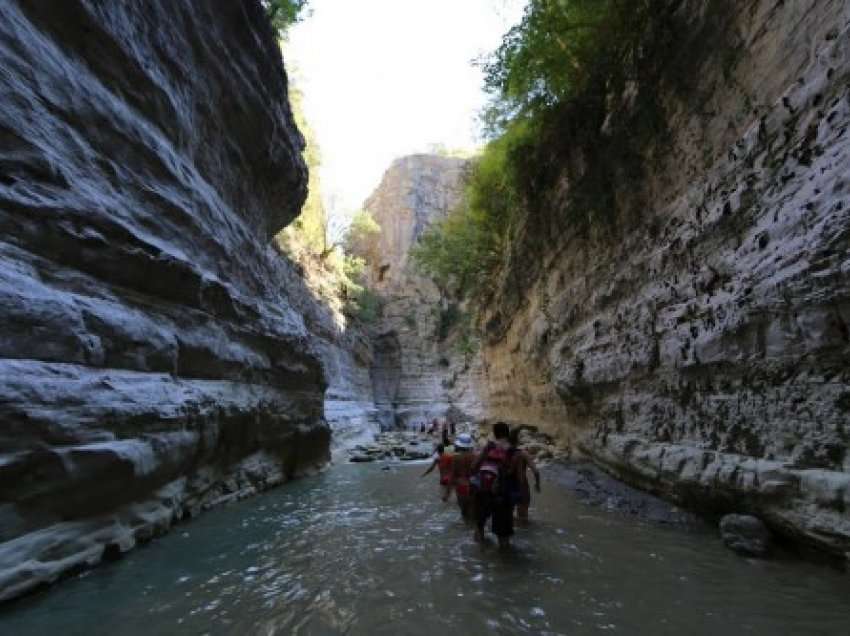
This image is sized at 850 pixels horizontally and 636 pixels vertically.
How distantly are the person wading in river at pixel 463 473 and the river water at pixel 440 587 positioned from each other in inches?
10.8

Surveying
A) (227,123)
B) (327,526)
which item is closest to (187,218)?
(227,123)

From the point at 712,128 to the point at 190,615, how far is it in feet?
24.4

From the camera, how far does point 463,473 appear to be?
22.3 ft

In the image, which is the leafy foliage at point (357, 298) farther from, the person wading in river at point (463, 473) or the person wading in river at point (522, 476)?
the person wading in river at point (522, 476)

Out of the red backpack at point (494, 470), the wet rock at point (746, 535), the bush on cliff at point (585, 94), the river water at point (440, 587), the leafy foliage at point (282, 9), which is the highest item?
the leafy foliage at point (282, 9)

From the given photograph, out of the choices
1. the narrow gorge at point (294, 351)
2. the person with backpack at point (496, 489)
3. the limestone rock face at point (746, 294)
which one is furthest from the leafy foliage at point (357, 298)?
the person with backpack at point (496, 489)

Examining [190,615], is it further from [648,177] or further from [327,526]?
[648,177]

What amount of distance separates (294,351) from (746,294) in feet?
29.5

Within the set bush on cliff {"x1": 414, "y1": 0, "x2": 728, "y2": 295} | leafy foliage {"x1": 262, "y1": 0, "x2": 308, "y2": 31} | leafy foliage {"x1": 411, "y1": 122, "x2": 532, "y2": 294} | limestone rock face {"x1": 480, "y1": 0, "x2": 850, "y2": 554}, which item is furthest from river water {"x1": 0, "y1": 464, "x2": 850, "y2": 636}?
leafy foliage {"x1": 262, "y1": 0, "x2": 308, "y2": 31}

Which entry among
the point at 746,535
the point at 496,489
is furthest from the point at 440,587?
the point at 746,535

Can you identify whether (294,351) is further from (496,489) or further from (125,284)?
(496,489)

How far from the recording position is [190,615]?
364 cm

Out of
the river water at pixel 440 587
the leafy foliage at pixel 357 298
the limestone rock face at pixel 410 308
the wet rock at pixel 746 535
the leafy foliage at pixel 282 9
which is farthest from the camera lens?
the limestone rock face at pixel 410 308

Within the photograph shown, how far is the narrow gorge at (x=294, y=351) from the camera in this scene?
3865 mm
